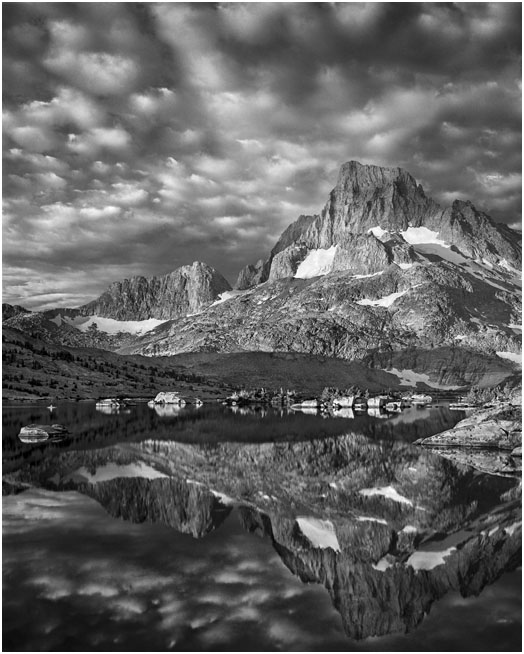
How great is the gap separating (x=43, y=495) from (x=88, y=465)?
1361 cm

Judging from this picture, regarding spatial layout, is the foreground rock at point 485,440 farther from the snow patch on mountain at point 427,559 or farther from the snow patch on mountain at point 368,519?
the snow patch on mountain at point 427,559

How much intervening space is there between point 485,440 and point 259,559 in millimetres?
53103

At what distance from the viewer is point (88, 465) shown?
5284 centimetres

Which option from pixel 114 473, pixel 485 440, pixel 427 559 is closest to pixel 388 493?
pixel 427 559

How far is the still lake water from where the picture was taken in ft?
61.7

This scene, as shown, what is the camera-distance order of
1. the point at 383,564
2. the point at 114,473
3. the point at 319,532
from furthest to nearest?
the point at 114,473 < the point at 319,532 < the point at 383,564

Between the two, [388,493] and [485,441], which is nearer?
[388,493]

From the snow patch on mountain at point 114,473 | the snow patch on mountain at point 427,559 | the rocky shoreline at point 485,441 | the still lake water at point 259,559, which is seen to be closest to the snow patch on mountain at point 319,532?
the still lake water at point 259,559

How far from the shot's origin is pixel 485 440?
69812mm

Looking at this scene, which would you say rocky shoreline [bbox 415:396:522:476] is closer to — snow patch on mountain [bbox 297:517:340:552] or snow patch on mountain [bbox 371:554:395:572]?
snow patch on mountain [bbox 297:517:340:552]

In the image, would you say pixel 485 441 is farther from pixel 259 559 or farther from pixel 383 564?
pixel 259 559

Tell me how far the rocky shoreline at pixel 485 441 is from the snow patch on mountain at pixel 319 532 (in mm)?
29826

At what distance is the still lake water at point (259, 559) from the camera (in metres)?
18.8

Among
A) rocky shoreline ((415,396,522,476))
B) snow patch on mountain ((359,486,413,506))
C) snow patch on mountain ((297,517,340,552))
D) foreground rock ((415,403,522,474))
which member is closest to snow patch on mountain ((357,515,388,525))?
snow patch on mountain ((297,517,340,552))
